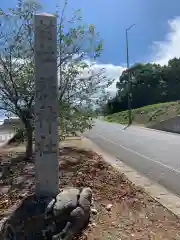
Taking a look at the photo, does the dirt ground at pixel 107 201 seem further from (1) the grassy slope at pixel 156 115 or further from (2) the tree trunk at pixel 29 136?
(1) the grassy slope at pixel 156 115

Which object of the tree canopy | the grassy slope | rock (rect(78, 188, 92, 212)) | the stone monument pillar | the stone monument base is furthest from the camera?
the tree canopy

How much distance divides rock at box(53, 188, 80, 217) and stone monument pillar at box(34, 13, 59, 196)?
26cm

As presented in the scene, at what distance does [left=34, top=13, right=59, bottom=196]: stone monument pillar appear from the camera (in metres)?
4.69

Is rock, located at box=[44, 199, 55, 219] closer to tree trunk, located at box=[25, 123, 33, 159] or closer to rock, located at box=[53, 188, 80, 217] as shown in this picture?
rock, located at box=[53, 188, 80, 217]

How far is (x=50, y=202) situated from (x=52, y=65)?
2.07 m

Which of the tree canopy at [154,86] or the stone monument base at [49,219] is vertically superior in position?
the tree canopy at [154,86]

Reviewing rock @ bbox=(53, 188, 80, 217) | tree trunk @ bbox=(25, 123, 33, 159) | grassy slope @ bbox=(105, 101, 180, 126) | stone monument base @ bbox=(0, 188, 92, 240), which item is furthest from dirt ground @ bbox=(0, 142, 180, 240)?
grassy slope @ bbox=(105, 101, 180, 126)

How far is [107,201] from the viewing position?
17.3 feet

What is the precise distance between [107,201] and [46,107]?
196cm

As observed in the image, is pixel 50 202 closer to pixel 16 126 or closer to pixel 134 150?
pixel 16 126

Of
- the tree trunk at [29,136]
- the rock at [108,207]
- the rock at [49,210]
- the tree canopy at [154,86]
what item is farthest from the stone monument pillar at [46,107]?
the tree canopy at [154,86]

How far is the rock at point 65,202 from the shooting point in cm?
416

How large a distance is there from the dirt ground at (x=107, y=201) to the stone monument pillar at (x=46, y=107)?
775 millimetres

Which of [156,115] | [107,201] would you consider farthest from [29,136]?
[156,115]
